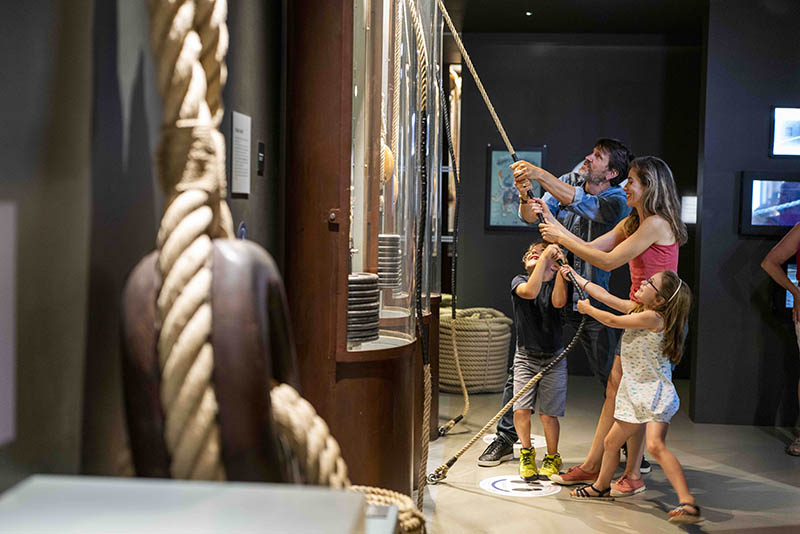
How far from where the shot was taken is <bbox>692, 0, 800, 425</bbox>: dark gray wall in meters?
5.25

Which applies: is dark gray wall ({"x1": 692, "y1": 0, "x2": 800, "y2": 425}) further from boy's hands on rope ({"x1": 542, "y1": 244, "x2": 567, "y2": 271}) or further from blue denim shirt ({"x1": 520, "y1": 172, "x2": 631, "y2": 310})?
boy's hands on rope ({"x1": 542, "y1": 244, "x2": 567, "y2": 271})

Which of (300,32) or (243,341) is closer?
(243,341)

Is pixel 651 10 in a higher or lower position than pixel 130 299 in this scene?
higher

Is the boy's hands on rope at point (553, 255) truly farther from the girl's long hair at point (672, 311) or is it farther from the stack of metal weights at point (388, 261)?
the stack of metal weights at point (388, 261)

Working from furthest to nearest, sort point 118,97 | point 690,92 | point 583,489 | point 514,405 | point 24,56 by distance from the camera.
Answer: point 690,92, point 514,405, point 583,489, point 118,97, point 24,56

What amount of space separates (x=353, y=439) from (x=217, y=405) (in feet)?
5.45

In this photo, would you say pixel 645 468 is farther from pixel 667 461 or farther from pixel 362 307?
pixel 362 307

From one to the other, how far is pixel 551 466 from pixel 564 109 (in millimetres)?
3807

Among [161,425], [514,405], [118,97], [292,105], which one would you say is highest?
[292,105]

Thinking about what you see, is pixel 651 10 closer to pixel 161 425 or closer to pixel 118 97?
pixel 118 97

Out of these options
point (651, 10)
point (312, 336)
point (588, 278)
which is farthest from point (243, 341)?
point (651, 10)

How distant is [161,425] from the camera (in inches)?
27.7

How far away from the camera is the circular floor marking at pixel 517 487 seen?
365 centimetres

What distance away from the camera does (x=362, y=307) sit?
2.30 m
